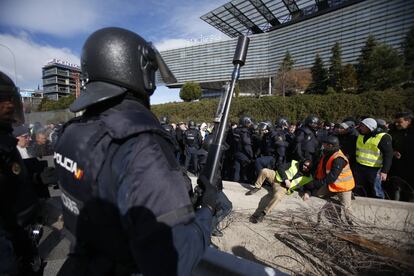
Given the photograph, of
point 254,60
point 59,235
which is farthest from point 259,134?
point 254,60

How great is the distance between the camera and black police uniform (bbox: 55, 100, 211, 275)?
85cm

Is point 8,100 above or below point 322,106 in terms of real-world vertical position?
above

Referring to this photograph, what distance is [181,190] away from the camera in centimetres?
91

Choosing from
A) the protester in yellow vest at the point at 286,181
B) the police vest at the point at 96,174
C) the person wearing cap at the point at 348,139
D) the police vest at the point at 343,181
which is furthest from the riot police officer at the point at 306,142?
the police vest at the point at 96,174

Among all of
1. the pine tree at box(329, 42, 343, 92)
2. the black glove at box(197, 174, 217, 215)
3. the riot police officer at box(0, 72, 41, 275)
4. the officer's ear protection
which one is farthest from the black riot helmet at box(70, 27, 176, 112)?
the pine tree at box(329, 42, 343, 92)

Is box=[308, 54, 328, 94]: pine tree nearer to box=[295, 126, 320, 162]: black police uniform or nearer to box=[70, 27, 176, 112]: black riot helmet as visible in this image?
box=[295, 126, 320, 162]: black police uniform

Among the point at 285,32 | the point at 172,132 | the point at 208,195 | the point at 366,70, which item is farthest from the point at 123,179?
the point at 285,32

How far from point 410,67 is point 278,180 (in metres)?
2.60

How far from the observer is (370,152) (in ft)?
15.8

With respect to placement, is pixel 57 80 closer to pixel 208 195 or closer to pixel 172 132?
pixel 172 132

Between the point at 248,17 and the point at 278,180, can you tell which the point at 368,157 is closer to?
the point at 278,180

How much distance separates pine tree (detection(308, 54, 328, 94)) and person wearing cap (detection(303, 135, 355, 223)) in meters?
23.4

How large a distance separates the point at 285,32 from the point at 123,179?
50.5 metres

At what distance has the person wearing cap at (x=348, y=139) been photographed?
557cm
